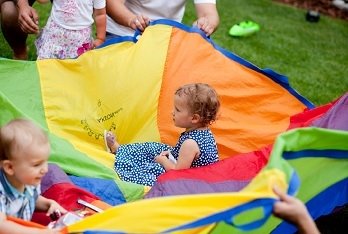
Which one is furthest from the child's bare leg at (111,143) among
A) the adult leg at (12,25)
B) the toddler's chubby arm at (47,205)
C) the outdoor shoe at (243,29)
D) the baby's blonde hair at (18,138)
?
the outdoor shoe at (243,29)

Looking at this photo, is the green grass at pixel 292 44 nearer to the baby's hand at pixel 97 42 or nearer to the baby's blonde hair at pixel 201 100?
the baby's hand at pixel 97 42

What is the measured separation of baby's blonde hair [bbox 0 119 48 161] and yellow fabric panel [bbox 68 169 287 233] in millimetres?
260

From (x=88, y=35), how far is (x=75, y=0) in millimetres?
192

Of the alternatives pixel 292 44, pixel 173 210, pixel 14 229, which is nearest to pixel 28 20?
pixel 14 229

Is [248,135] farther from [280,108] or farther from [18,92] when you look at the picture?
[18,92]

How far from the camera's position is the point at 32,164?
5.67 feet

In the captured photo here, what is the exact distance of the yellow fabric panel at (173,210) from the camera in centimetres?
156

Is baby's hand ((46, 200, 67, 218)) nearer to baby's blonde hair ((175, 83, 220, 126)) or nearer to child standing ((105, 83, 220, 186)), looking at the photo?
child standing ((105, 83, 220, 186))

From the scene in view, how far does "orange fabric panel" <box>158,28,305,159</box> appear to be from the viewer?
2805 mm

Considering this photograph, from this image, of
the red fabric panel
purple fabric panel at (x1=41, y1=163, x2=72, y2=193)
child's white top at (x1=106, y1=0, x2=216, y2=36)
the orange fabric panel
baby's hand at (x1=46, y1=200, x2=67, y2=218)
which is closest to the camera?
baby's hand at (x1=46, y1=200, x2=67, y2=218)

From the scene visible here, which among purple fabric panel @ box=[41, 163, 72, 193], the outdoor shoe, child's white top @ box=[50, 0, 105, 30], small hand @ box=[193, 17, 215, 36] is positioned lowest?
the outdoor shoe

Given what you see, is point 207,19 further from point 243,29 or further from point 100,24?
point 243,29

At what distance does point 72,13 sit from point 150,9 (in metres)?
0.49

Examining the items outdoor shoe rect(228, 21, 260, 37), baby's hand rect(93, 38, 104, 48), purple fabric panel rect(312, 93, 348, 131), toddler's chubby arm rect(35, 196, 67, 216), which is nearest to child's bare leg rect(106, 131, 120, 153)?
baby's hand rect(93, 38, 104, 48)
